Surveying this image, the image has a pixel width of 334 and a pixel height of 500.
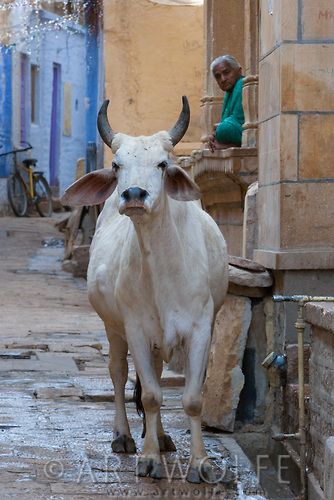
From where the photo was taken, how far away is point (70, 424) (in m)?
7.61

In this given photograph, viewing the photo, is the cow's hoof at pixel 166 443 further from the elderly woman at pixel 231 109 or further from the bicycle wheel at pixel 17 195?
the bicycle wheel at pixel 17 195

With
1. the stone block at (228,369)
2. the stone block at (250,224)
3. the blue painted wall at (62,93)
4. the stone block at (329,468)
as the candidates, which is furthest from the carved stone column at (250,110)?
the blue painted wall at (62,93)

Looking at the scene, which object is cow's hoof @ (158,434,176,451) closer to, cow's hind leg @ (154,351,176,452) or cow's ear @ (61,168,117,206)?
cow's hind leg @ (154,351,176,452)

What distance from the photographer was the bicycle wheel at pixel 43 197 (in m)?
29.5

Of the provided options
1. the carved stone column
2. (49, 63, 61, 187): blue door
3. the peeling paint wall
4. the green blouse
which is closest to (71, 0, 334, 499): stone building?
the carved stone column

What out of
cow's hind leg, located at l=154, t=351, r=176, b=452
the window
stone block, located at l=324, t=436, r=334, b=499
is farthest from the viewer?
the window

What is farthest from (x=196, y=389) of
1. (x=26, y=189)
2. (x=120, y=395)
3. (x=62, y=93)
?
(x=62, y=93)

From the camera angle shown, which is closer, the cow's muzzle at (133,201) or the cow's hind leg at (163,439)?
the cow's muzzle at (133,201)

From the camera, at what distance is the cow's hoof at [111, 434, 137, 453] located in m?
6.79

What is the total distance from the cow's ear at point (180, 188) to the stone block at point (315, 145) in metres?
1.24

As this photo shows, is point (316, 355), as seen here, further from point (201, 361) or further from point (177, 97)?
point (177, 97)

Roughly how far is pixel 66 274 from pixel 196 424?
13.6 meters

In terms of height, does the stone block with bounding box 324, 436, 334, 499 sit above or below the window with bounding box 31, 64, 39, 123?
below

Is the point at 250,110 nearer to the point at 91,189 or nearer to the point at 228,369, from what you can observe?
the point at 228,369
